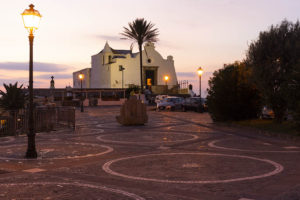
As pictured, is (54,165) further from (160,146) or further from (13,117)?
(13,117)

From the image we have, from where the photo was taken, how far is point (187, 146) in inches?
495

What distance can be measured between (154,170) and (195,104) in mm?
29132

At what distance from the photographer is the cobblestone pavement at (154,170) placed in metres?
6.50

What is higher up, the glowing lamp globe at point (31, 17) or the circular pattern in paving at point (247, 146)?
the glowing lamp globe at point (31, 17)

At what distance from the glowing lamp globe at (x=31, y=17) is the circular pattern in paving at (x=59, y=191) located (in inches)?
192

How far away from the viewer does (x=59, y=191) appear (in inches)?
261

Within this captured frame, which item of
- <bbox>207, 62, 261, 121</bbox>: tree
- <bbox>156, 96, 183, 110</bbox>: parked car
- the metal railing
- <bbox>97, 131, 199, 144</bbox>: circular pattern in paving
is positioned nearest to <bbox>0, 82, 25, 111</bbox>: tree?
the metal railing

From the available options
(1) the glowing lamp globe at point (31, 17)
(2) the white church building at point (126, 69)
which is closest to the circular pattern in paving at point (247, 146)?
(1) the glowing lamp globe at point (31, 17)

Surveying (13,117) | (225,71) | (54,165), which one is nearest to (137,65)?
(225,71)

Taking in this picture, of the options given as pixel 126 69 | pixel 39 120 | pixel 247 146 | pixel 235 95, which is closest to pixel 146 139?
pixel 247 146

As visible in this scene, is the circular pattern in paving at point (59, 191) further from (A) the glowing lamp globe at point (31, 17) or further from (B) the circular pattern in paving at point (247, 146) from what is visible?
(B) the circular pattern in paving at point (247, 146)

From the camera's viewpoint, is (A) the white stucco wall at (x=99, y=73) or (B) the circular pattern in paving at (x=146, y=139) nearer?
(B) the circular pattern in paving at (x=146, y=139)

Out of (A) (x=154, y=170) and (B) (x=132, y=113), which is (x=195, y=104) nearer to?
(B) (x=132, y=113)

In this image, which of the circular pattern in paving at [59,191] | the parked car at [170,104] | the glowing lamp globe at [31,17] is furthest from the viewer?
the parked car at [170,104]
